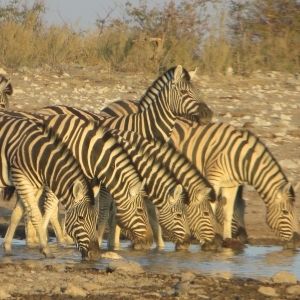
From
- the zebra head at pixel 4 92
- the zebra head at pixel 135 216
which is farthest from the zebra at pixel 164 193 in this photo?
the zebra head at pixel 4 92

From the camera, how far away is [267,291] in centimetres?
788

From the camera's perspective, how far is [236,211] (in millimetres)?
12102

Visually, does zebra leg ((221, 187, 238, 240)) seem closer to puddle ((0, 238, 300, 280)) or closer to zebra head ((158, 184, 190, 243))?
puddle ((0, 238, 300, 280))

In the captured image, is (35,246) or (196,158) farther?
(196,158)

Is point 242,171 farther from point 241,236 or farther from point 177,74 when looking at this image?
point 177,74

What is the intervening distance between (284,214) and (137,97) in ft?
24.4

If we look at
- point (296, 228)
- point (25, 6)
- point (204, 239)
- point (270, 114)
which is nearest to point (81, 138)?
point (204, 239)

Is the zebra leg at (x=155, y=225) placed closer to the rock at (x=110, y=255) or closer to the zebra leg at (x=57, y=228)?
the zebra leg at (x=57, y=228)

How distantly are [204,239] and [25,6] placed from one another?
14.0 meters

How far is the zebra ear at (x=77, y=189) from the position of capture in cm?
976

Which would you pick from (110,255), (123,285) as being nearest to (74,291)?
(123,285)

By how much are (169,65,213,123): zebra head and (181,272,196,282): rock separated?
3630 mm

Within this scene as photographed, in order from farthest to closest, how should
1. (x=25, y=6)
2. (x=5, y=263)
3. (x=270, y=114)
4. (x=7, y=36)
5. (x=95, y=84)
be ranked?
(x=25, y=6)
(x=7, y=36)
(x=95, y=84)
(x=270, y=114)
(x=5, y=263)

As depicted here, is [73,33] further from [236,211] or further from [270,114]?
[236,211]
